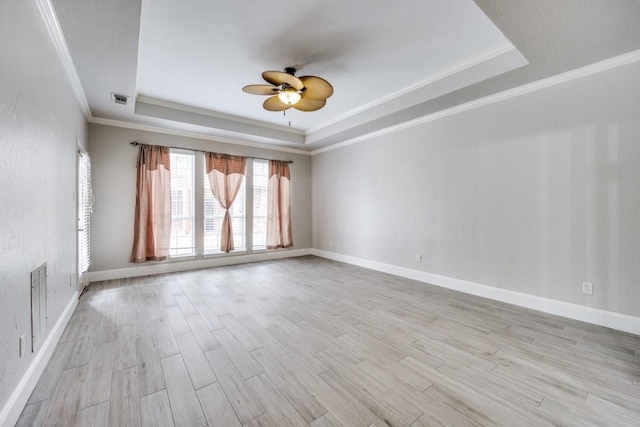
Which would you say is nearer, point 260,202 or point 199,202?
point 199,202

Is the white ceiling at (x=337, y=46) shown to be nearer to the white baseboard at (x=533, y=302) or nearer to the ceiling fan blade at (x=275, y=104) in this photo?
the ceiling fan blade at (x=275, y=104)

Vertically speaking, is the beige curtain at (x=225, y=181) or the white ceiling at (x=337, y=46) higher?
the white ceiling at (x=337, y=46)

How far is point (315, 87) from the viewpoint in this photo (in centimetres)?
294

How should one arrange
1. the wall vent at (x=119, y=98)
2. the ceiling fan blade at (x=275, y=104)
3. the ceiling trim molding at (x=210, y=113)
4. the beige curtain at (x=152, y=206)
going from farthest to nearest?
the beige curtain at (x=152, y=206) < the ceiling trim molding at (x=210, y=113) < the wall vent at (x=119, y=98) < the ceiling fan blade at (x=275, y=104)

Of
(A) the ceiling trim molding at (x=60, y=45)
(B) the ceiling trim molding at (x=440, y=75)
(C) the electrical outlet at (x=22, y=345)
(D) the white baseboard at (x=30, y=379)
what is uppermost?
(B) the ceiling trim molding at (x=440, y=75)

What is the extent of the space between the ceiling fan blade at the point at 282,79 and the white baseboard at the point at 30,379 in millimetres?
2980

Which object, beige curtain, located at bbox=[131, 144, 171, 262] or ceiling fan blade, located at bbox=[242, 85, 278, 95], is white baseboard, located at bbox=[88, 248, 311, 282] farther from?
ceiling fan blade, located at bbox=[242, 85, 278, 95]

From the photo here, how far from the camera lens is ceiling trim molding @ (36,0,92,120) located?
196cm

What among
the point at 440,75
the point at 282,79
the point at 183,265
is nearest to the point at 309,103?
the point at 282,79

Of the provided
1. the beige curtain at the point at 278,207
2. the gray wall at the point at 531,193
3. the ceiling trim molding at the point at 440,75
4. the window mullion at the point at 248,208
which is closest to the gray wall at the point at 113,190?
the window mullion at the point at 248,208

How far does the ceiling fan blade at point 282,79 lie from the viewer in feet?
8.77

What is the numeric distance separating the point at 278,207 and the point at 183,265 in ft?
7.76

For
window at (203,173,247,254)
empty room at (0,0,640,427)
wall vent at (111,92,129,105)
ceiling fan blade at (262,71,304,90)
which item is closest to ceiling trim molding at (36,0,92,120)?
empty room at (0,0,640,427)

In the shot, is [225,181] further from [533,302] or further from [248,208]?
[533,302]
